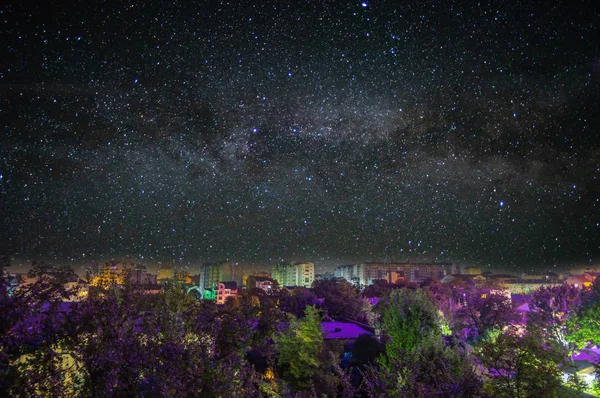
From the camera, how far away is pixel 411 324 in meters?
21.6

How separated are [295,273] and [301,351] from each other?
12976cm

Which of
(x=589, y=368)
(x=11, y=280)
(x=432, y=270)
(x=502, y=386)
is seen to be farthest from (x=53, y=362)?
(x=432, y=270)

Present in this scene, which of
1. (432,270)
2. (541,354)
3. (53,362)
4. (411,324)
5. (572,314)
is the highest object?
(53,362)

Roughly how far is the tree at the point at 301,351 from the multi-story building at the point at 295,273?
126 meters

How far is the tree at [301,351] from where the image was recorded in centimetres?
2042

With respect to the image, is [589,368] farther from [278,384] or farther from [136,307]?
[136,307]

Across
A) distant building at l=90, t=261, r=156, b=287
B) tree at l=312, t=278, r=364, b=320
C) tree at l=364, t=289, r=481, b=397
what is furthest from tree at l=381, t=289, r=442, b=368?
tree at l=312, t=278, r=364, b=320

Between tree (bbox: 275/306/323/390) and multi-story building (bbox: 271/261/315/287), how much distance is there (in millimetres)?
126019

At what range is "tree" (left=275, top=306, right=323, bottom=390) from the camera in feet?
67.0

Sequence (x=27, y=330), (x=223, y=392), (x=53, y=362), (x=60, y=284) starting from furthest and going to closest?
(x=223, y=392)
(x=60, y=284)
(x=53, y=362)
(x=27, y=330)

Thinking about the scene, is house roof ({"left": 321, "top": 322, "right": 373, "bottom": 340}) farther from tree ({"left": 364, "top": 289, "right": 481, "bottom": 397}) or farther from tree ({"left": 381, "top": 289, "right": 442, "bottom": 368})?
tree ({"left": 381, "top": 289, "right": 442, "bottom": 368})

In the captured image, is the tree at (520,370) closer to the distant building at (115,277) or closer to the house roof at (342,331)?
the distant building at (115,277)

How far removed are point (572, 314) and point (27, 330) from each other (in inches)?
1671

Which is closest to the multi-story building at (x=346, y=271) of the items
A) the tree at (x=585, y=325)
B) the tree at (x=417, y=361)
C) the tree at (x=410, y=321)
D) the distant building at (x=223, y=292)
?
the distant building at (x=223, y=292)
